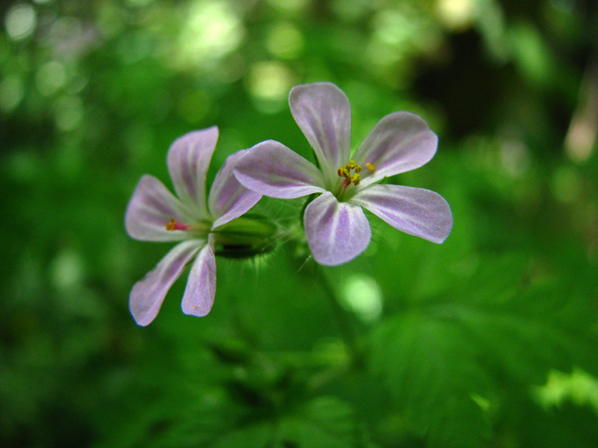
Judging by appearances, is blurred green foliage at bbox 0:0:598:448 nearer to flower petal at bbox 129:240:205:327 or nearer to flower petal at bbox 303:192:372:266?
flower petal at bbox 129:240:205:327

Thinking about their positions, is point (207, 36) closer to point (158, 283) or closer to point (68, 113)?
point (68, 113)

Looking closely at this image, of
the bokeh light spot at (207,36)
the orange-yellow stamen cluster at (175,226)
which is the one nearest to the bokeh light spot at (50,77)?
the bokeh light spot at (207,36)

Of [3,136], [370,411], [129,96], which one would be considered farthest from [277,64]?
[370,411]

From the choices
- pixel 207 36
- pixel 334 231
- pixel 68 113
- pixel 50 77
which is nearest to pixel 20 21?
pixel 50 77

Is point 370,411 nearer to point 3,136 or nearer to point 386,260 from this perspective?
point 386,260

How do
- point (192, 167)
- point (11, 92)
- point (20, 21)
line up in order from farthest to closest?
point (11, 92)
point (20, 21)
point (192, 167)

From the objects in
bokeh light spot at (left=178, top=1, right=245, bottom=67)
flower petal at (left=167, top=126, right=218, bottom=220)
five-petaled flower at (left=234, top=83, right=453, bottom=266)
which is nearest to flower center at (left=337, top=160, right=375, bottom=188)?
five-petaled flower at (left=234, top=83, right=453, bottom=266)
